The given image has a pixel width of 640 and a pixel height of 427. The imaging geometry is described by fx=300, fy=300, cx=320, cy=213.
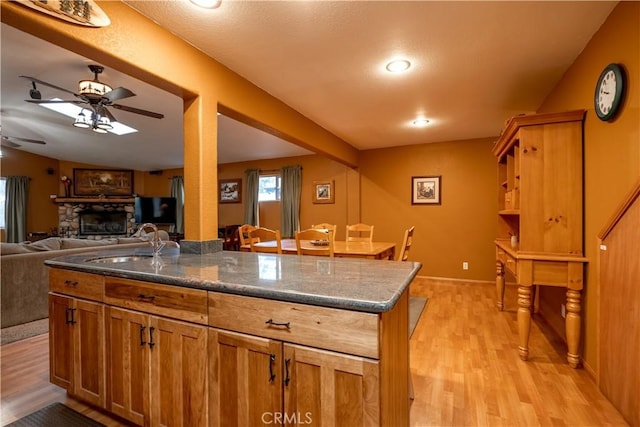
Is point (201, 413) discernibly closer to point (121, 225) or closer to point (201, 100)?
point (201, 100)

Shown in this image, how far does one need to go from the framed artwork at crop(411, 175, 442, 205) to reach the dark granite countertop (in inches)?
151

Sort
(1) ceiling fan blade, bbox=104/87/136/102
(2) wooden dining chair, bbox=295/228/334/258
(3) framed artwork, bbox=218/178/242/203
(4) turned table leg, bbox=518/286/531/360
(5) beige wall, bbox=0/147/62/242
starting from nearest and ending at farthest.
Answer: (4) turned table leg, bbox=518/286/531/360 → (2) wooden dining chair, bbox=295/228/334/258 → (1) ceiling fan blade, bbox=104/87/136/102 → (5) beige wall, bbox=0/147/62/242 → (3) framed artwork, bbox=218/178/242/203

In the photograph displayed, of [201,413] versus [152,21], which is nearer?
[201,413]

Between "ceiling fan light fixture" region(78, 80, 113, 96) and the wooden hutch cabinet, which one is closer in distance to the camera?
the wooden hutch cabinet

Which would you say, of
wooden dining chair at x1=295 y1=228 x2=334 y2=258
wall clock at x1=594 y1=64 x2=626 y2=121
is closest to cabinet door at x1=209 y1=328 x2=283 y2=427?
wooden dining chair at x1=295 y1=228 x2=334 y2=258

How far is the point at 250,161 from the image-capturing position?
7.07m

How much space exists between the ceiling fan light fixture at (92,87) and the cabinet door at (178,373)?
9.20 feet

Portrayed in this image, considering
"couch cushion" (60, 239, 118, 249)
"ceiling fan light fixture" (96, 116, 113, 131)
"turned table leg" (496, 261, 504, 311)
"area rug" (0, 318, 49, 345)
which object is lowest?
"area rug" (0, 318, 49, 345)

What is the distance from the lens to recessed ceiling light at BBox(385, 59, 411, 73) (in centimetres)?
239

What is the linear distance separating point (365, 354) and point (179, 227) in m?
7.83

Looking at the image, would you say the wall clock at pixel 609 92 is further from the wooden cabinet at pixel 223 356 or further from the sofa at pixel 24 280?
the sofa at pixel 24 280

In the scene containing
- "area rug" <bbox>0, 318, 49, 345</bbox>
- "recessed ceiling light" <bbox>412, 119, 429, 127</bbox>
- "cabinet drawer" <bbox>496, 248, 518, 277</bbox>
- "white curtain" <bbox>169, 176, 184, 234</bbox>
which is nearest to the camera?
"cabinet drawer" <bbox>496, 248, 518, 277</bbox>

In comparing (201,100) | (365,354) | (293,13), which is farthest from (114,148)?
(365,354)

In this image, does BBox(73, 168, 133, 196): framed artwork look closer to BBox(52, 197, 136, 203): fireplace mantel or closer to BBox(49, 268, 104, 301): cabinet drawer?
BBox(52, 197, 136, 203): fireplace mantel
